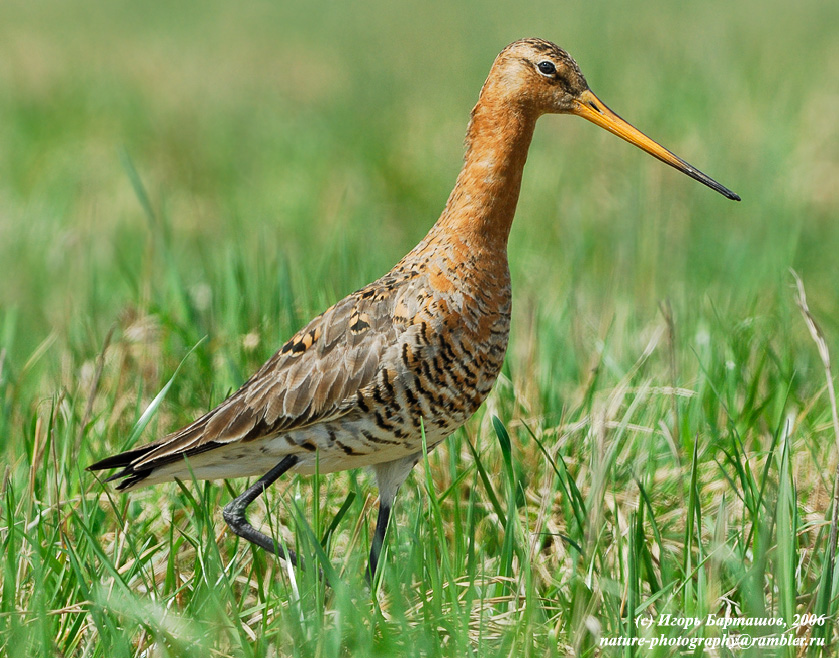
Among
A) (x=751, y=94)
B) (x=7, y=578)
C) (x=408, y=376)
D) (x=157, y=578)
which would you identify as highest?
(x=751, y=94)

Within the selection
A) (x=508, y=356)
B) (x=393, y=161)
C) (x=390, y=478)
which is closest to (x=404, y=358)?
(x=390, y=478)

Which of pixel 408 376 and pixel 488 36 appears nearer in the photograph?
pixel 408 376

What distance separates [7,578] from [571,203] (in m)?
6.22

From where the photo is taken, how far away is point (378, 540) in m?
4.04

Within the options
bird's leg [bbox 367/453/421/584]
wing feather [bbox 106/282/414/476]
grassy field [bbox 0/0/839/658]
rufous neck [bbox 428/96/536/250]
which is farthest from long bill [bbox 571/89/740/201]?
bird's leg [bbox 367/453/421/584]

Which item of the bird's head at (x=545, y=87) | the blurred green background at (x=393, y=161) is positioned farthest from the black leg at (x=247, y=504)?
the bird's head at (x=545, y=87)

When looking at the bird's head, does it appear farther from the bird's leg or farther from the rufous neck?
the bird's leg

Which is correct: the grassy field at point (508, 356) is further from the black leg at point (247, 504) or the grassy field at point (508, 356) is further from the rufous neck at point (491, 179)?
the rufous neck at point (491, 179)

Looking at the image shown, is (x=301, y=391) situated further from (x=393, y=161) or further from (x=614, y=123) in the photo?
(x=393, y=161)

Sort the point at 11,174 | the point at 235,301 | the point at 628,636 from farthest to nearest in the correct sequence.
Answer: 1. the point at 11,174
2. the point at 235,301
3. the point at 628,636

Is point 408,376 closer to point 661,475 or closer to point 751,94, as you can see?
point 661,475

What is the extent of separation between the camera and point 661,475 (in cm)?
441

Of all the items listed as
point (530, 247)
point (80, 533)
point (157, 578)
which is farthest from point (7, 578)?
point (530, 247)

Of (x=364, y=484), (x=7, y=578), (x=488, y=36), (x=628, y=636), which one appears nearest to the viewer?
(x=628, y=636)
